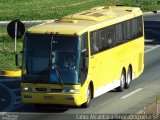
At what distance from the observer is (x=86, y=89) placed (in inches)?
1011

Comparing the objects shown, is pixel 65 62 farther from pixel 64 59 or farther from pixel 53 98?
pixel 53 98

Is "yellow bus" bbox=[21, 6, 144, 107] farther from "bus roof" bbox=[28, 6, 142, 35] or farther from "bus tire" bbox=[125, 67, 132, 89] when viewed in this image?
"bus tire" bbox=[125, 67, 132, 89]

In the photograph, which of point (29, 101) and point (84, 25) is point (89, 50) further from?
point (29, 101)

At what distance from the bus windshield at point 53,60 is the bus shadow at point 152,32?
966 inches

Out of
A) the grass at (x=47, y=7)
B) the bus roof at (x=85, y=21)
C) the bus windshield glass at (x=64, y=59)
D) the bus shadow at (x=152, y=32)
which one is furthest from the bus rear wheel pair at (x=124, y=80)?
the grass at (x=47, y=7)

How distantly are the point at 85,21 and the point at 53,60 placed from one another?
2875 millimetres

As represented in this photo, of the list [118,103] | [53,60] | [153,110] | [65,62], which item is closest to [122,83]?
[118,103]

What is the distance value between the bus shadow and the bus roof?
17.7m

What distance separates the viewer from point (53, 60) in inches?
987

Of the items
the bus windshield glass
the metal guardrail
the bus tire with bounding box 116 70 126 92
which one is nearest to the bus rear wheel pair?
the bus tire with bounding box 116 70 126 92

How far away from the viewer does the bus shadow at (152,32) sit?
50.6m

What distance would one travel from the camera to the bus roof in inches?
999

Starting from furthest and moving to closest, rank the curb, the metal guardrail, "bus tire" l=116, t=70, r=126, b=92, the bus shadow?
1. the bus shadow
2. the curb
3. "bus tire" l=116, t=70, r=126, b=92
4. the metal guardrail

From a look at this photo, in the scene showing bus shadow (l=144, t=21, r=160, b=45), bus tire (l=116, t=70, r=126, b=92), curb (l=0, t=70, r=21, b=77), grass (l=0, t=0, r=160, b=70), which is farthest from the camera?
grass (l=0, t=0, r=160, b=70)
